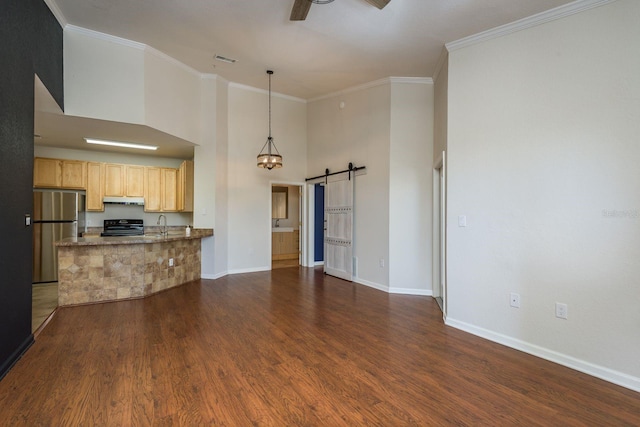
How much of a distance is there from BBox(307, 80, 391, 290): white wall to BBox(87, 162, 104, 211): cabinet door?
462 cm

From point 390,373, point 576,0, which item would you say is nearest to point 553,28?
point 576,0

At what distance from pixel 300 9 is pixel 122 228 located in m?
5.81

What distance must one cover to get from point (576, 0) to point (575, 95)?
0.84m

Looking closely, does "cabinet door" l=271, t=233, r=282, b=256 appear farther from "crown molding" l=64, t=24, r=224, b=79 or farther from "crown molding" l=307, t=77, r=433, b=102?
"crown molding" l=64, t=24, r=224, b=79

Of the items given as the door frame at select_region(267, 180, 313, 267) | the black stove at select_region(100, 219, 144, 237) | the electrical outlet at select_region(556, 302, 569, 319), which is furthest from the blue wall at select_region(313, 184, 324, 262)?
the electrical outlet at select_region(556, 302, 569, 319)

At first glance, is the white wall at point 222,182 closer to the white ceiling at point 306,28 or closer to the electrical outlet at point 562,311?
the white ceiling at point 306,28

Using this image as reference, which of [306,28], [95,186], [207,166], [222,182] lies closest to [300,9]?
[306,28]

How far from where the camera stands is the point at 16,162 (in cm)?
260

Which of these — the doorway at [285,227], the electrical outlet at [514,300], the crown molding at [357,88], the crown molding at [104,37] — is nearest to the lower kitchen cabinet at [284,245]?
the doorway at [285,227]

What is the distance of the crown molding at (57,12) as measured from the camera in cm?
335

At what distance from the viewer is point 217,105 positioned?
562 cm

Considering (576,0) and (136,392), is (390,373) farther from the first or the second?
(576,0)

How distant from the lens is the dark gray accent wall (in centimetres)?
238

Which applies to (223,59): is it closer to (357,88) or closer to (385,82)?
(357,88)
